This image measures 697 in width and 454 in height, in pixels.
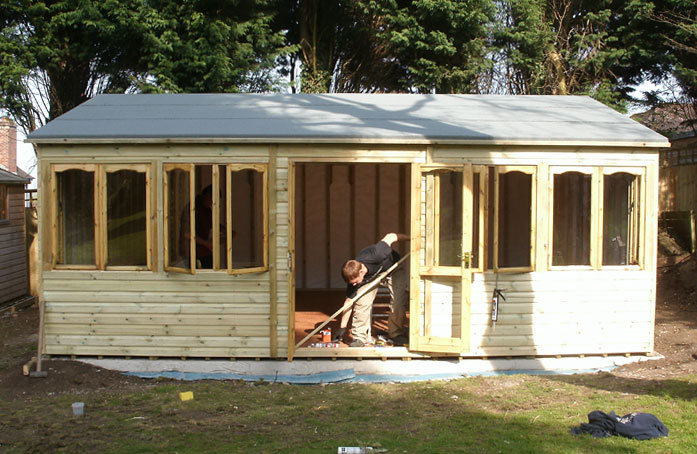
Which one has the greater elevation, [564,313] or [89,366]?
[564,313]

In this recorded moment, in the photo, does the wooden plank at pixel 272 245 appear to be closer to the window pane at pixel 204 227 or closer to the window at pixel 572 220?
the window pane at pixel 204 227

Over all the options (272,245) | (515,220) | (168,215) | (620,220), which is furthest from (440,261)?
(168,215)

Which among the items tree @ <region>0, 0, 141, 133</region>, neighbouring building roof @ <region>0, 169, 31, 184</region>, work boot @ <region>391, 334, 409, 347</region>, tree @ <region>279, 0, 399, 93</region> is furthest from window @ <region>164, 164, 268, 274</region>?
tree @ <region>279, 0, 399, 93</region>

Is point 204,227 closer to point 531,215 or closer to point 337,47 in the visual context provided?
point 531,215

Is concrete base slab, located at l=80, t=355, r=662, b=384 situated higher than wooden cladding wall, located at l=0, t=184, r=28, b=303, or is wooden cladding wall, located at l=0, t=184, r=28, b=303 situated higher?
wooden cladding wall, located at l=0, t=184, r=28, b=303

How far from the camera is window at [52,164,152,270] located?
7.20 m

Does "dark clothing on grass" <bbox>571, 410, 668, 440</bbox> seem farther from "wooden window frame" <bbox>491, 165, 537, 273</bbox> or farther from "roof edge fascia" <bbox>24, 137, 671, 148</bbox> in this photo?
"roof edge fascia" <bbox>24, 137, 671, 148</bbox>

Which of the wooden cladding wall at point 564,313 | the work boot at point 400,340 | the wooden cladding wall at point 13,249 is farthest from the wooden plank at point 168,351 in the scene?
the wooden cladding wall at point 13,249

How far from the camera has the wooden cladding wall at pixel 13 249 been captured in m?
11.8

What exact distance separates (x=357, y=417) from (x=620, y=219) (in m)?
3.96

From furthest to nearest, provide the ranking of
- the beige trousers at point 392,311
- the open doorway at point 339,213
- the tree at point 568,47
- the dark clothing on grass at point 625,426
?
the tree at point 568,47 < the open doorway at point 339,213 < the beige trousers at point 392,311 < the dark clothing on grass at point 625,426

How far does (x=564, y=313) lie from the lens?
7.30 meters

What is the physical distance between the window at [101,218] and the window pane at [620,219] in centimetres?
527

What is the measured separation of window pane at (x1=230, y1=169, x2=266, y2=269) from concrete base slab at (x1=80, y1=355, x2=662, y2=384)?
1290 mm
